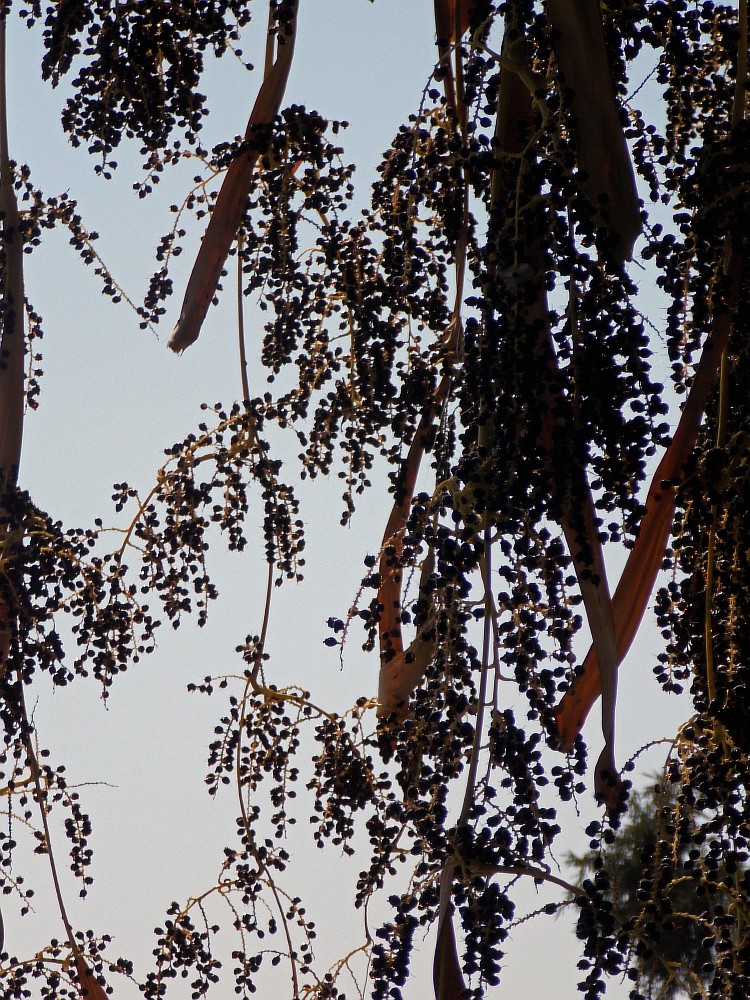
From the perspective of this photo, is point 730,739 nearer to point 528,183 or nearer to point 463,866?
point 463,866

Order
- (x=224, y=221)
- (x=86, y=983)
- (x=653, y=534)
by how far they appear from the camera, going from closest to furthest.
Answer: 1. (x=653, y=534)
2. (x=86, y=983)
3. (x=224, y=221)

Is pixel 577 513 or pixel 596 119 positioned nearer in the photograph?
pixel 577 513

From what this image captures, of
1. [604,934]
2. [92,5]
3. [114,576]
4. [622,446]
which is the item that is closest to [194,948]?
[114,576]

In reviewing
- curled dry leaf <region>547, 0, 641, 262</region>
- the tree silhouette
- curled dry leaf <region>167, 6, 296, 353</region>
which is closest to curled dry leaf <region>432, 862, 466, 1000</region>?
the tree silhouette

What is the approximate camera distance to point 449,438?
1.90m

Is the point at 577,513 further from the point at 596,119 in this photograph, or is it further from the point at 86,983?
the point at 86,983

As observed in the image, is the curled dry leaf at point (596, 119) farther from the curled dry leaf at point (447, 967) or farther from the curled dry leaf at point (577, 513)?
the curled dry leaf at point (447, 967)

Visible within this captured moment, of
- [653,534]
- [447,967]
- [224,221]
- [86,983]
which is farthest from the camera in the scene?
[224,221]

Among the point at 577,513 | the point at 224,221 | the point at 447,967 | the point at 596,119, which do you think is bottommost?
the point at 447,967

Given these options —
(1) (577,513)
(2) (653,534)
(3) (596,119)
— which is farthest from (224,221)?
(1) (577,513)

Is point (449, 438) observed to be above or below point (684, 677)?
above

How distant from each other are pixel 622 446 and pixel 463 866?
596 mm

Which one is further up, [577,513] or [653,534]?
[653,534]

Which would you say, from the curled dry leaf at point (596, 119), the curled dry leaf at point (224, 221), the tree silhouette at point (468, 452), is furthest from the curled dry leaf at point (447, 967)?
the curled dry leaf at point (224, 221)
